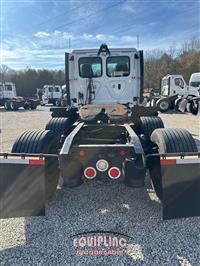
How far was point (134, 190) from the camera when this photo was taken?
3.38 m

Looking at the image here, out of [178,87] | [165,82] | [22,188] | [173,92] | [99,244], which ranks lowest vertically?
[99,244]

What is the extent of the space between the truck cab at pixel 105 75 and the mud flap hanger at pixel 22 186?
→ 3535 mm

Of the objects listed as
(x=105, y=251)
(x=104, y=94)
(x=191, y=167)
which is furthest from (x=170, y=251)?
(x=104, y=94)

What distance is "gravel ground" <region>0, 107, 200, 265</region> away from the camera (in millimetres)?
2039

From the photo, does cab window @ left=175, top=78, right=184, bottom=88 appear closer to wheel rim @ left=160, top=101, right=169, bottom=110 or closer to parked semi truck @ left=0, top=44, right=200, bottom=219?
wheel rim @ left=160, top=101, right=169, bottom=110

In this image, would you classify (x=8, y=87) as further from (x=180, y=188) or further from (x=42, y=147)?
(x=180, y=188)

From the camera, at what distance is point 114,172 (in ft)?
8.43

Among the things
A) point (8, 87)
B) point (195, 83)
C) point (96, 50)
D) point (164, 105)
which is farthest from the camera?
point (8, 87)

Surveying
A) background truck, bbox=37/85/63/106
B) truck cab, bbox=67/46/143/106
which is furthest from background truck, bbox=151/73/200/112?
background truck, bbox=37/85/63/106

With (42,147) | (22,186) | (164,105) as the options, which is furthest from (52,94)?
(22,186)

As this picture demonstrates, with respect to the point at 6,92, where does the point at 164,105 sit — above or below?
below

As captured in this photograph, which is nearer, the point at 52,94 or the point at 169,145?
the point at 169,145

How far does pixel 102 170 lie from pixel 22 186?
3.15 feet

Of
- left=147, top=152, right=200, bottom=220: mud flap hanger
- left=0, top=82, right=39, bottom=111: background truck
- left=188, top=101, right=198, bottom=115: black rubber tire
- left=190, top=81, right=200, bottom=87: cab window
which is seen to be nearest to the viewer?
left=147, top=152, right=200, bottom=220: mud flap hanger
